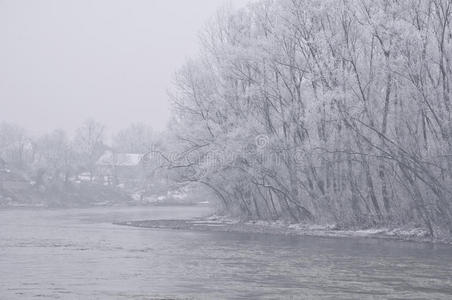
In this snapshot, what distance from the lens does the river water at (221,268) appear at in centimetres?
1775

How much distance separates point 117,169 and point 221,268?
4794 inches

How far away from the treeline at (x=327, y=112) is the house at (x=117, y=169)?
76457 millimetres

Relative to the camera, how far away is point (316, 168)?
138 feet

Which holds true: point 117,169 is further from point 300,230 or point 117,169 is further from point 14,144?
point 300,230

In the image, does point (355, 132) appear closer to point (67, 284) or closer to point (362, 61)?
point (362, 61)

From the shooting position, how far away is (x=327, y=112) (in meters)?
36.8

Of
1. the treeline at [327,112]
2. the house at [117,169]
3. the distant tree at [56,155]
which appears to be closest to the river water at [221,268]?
the treeline at [327,112]

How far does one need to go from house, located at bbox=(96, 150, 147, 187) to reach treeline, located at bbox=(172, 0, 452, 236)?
7646cm

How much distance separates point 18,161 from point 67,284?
11784cm

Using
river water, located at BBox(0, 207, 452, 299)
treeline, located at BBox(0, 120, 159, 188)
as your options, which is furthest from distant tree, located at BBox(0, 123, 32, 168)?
river water, located at BBox(0, 207, 452, 299)

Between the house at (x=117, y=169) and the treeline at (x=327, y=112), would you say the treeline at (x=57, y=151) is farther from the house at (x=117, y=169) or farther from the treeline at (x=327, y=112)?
the treeline at (x=327, y=112)

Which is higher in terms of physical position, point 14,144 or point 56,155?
point 14,144

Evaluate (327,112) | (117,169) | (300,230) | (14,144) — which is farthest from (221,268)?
(14,144)

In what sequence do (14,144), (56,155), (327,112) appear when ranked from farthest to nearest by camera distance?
1. (14,144)
2. (56,155)
3. (327,112)
